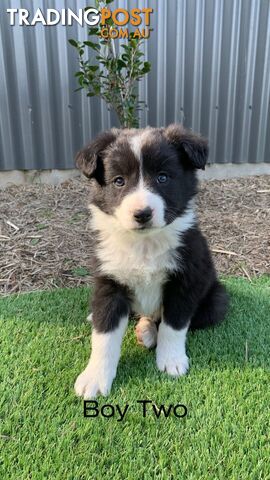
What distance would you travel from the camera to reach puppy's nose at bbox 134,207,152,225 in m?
1.70

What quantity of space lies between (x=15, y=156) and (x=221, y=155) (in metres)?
2.35

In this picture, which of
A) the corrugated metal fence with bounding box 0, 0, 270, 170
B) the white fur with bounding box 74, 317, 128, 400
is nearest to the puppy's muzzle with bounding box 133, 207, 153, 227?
the white fur with bounding box 74, 317, 128, 400

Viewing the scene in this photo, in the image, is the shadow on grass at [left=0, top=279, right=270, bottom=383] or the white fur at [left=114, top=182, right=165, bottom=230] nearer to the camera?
the white fur at [left=114, top=182, right=165, bottom=230]

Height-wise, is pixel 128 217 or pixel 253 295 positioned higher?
pixel 128 217

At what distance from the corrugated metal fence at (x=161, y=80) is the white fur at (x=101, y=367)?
2.97m

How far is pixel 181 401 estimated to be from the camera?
6.08 ft

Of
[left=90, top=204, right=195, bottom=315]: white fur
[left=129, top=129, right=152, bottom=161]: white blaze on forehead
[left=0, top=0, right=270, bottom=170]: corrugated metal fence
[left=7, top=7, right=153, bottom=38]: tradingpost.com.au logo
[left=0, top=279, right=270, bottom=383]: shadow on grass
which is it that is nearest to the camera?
[left=129, top=129, right=152, bottom=161]: white blaze on forehead

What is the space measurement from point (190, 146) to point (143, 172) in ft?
0.87

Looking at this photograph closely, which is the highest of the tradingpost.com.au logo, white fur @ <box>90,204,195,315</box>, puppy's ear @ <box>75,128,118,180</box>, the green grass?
the tradingpost.com.au logo

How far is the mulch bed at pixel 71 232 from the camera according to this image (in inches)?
122

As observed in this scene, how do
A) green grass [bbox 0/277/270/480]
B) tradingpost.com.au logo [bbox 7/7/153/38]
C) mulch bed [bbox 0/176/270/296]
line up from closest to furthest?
green grass [bbox 0/277/270/480] → mulch bed [bbox 0/176/270/296] → tradingpost.com.au logo [bbox 7/7/153/38]

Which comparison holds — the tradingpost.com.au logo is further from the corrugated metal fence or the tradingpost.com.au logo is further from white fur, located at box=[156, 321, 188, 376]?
white fur, located at box=[156, 321, 188, 376]

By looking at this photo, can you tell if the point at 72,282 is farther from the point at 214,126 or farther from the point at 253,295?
the point at 214,126

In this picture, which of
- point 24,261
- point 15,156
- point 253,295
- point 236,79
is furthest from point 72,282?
point 236,79
